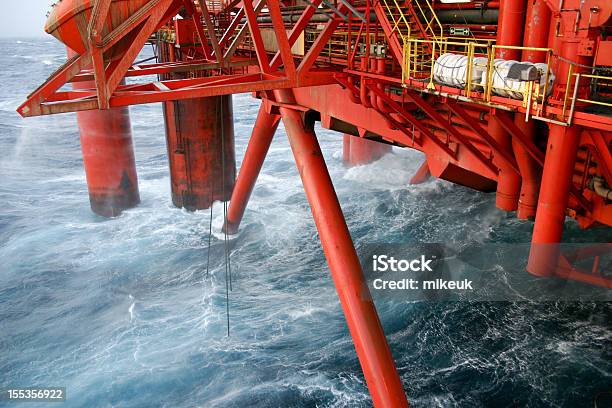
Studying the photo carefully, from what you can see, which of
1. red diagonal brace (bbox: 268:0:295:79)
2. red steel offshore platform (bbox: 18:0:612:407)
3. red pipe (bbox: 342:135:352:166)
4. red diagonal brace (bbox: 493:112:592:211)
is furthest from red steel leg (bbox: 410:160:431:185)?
red diagonal brace (bbox: 493:112:592:211)

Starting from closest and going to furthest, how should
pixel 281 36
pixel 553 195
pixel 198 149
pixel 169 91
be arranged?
pixel 553 195 < pixel 169 91 < pixel 281 36 < pixel 198 149

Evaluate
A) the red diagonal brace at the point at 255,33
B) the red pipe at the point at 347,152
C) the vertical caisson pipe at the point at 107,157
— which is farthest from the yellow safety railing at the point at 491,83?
the red pipe at the point at 347,152

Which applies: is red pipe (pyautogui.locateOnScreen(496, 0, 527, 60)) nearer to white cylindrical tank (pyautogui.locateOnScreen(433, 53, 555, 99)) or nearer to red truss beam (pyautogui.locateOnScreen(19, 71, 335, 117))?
white cylindrical tank (pyautogui.locateOnScreen(433, 53, 555, 99))

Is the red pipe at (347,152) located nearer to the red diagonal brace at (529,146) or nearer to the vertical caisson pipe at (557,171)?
the red diagonal brace at (529,146)

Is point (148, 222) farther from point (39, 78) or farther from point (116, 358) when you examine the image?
point (39, 78)

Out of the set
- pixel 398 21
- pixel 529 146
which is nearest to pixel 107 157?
pixel 398 21

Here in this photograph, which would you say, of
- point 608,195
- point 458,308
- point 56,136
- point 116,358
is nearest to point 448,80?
point 608,195

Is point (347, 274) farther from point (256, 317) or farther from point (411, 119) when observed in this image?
point (256, 317)
